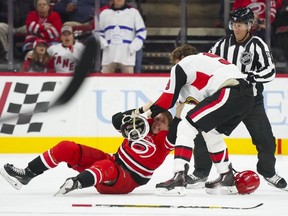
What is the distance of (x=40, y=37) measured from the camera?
8312 millimetres

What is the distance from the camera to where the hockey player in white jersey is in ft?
15.5

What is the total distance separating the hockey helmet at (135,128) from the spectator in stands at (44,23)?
3.70 metres

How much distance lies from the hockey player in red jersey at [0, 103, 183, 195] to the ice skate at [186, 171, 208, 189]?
63 centimetres

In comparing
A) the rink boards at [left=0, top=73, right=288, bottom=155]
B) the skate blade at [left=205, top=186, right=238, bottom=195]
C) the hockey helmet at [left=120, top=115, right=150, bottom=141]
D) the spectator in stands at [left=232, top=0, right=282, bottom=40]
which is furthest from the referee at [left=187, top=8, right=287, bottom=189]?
the spectator in stands at [left=232, top=0, right=282, bottom=40]

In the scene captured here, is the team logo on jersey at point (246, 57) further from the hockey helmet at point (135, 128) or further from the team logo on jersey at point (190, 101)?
the hockey helmet at point (135, 128)

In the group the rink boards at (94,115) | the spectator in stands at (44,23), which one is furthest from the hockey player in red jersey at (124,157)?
the spectator in stands at (44,23)

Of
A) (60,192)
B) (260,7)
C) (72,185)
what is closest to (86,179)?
(72,185)

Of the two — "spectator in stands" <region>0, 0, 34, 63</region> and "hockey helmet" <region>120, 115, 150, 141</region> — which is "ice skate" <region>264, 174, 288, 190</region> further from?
"spectator in stands" <region>0, 0, 34, 63</region>

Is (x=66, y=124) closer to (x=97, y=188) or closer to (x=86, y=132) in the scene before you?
(x=86, y=132)

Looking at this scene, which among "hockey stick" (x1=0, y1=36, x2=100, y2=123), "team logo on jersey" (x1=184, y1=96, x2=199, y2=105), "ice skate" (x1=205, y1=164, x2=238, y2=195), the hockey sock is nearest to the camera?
"hockey stick" (x1=0, y1=36, x2=100, y2=123)

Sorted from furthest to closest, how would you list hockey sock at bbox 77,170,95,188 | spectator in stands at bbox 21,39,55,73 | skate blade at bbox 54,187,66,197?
1. spectator in stands at bbox 21,39,55,73
2. skate blade at bbox 54,187,66,197
3. hockey sock at bbox 77,170,95,188

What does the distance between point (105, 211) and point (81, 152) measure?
67 centimetres

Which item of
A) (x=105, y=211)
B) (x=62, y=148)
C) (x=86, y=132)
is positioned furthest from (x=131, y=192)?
(x=86, y=132)

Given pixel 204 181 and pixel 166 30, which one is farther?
pixel 166 30
